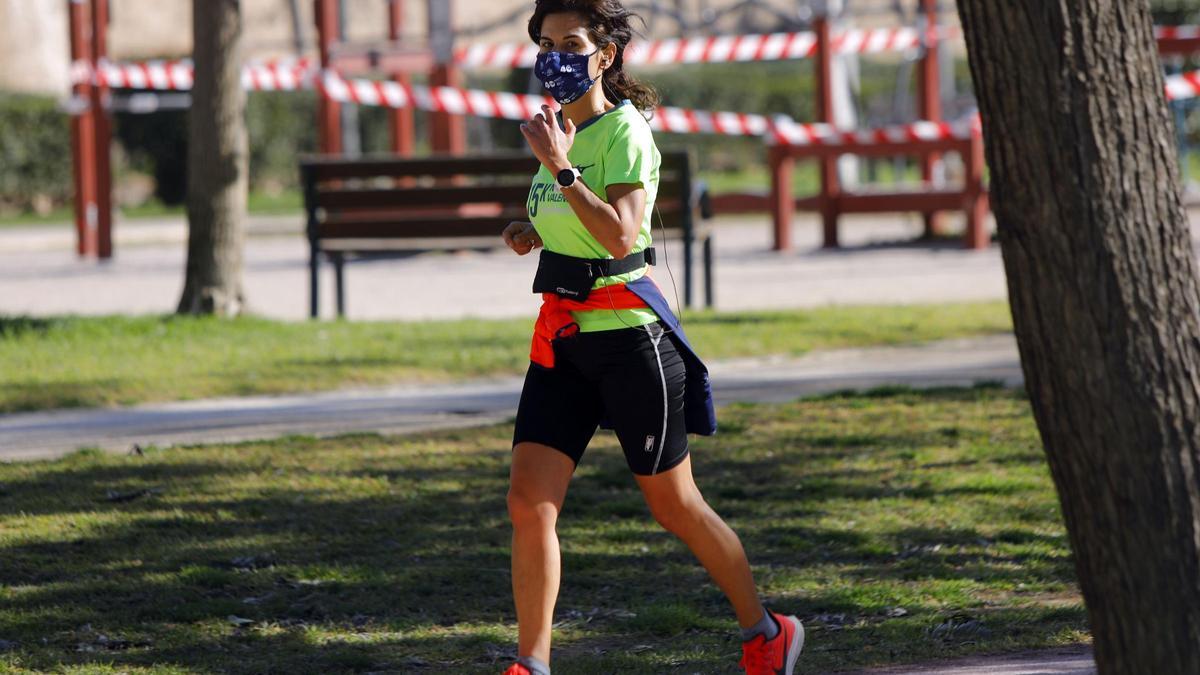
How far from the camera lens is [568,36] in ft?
14.4

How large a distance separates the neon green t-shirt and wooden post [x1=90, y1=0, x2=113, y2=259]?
558 inches

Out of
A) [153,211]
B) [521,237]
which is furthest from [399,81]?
[521,237]

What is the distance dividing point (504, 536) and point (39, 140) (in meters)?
22.8

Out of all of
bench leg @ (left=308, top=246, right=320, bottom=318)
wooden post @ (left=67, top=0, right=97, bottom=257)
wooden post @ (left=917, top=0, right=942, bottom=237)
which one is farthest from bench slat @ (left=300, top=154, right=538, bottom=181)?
wooden post @ (left=917, top=0, right=942, bottom=237)

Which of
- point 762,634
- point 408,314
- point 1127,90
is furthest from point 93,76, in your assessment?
point 1127,90

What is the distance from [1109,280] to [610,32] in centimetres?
159

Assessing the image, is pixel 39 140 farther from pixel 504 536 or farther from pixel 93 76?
pixel 504 536

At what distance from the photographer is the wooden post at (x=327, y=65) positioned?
1802 cm

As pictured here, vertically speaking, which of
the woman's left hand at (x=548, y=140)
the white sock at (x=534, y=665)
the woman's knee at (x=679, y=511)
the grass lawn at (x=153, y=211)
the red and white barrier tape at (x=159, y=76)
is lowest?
the white sock at (x=534, y=665)

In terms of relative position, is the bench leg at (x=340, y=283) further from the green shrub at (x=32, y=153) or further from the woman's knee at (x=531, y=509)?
the green shrub at (x=32, y=153)

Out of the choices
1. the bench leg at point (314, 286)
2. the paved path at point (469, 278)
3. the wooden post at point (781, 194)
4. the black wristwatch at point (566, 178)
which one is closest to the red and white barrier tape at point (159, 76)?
the paved path at point (469, 278)

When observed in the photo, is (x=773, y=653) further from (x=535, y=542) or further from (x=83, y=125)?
(x=83, y=125)

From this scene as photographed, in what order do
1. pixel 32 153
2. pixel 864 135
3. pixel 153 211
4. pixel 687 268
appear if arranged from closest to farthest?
1. pixel 687 268
2. pixel 864 135
3. pixel 153 211
4. pixel 32 153

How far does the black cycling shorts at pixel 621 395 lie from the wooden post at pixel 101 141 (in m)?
14.2
